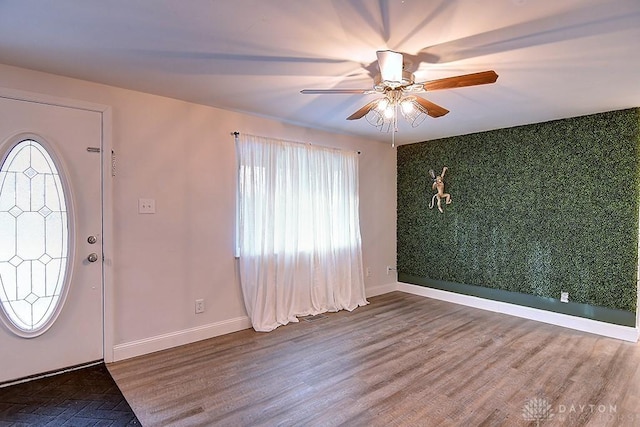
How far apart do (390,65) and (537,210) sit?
2990mm

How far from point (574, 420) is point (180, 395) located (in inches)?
102

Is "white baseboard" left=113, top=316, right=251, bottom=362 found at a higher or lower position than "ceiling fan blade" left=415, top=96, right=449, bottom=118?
lower

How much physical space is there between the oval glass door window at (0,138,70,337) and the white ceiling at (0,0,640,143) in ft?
2.40

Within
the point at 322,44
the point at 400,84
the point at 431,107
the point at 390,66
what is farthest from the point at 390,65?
the point at 431,107

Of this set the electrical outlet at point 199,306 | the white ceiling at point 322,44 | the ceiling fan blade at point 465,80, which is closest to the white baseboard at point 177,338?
the electrical outlet at point 199,306

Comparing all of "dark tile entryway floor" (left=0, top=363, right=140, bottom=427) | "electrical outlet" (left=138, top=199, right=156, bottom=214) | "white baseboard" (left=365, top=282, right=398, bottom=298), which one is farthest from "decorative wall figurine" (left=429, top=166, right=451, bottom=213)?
"dark tile entryway floor" (left=0, top=363, right=140, bottom=427)

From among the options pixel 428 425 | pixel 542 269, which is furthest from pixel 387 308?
pixel 428 425

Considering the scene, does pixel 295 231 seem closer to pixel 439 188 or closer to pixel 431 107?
pixel 431 107

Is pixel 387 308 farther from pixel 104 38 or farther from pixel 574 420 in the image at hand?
pixel 104 38

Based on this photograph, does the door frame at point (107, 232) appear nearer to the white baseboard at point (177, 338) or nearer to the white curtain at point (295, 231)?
the white baseboard at point (177, 338)

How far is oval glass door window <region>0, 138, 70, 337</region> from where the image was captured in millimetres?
2426

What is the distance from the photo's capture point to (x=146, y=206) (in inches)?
119

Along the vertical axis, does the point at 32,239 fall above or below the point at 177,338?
above

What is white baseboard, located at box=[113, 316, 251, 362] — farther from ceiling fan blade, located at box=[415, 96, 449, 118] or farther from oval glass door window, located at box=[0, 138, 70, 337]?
ceiling fan blade, located at box=[415, 96, 449, 118]
